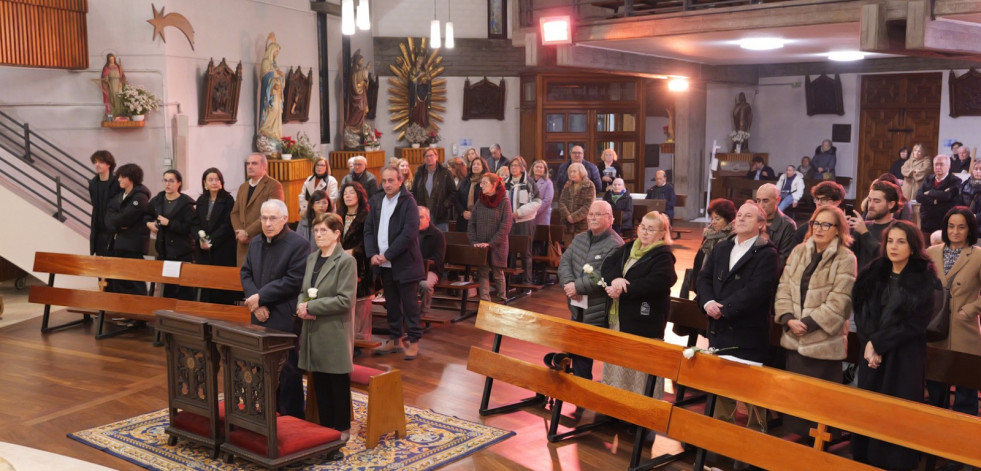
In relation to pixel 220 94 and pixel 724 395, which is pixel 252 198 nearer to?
pixel 220 94

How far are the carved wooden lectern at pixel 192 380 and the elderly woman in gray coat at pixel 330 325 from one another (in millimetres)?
541

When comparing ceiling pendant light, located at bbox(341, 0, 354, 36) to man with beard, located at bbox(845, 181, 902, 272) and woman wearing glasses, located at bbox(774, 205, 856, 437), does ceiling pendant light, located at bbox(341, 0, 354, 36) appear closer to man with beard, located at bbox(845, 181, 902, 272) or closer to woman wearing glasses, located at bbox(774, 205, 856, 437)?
man with beard, located at bbox(845, 181, 902, 272)

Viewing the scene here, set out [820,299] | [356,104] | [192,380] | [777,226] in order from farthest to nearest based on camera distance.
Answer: [356,104] < [777,226] < [192,380] < [820,299]

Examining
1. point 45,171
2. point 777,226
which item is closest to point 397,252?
point 777,226

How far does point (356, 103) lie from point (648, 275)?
32.7ft

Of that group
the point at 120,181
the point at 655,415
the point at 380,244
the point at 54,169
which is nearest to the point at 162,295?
the point at 120,181

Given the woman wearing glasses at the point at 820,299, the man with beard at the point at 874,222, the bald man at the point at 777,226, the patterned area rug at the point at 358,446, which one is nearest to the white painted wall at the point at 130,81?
the patterned area rug at the point at 358,446

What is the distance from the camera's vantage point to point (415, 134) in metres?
15.7

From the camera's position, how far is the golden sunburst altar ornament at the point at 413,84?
15.7 meters

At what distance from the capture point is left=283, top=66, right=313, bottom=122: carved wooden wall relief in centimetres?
1333

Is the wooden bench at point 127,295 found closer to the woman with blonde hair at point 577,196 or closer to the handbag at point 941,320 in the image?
the woman with blonde hair at point 577,196

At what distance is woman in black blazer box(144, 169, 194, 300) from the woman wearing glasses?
535 cm

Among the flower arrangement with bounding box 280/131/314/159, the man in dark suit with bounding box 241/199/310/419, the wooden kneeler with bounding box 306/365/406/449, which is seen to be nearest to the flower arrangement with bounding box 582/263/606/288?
the wooden kneeler with bounding box 306/365/406/449

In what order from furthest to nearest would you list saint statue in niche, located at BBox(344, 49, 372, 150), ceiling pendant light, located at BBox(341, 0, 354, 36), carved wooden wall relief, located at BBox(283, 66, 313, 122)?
saint statue in niche, located at BBox(344, 49, 372, 150), carved wooden wall relief, located at BBox(283, 66, 313, 122), ceiling pendant light, located at BBox(341, 0, 354, 36)
